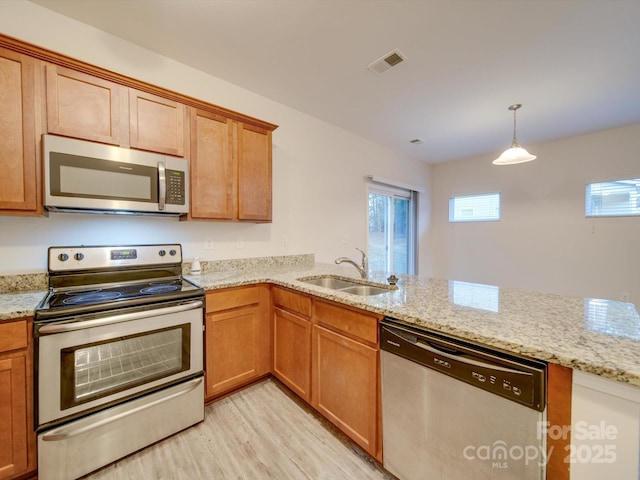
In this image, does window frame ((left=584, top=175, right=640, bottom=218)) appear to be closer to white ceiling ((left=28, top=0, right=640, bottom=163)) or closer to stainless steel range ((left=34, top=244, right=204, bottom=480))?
white ceiling ((left=28, top=0, right=640, bottom=163))

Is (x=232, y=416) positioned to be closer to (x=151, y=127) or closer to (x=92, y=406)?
(x=92, y=406)

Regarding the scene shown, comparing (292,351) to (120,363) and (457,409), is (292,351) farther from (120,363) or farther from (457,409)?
(457,409)

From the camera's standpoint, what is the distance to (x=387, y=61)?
85.4 inches

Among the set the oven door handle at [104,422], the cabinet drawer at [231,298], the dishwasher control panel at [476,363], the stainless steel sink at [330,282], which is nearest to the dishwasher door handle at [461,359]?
the dishwasher control panel at [476,363]

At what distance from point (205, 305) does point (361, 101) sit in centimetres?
257

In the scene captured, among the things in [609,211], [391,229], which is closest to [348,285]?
[391,229]

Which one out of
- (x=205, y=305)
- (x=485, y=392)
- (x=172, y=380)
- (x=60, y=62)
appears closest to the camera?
(x=485, y=392)

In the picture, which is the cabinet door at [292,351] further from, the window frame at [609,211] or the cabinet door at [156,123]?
the window frame at [609,211]

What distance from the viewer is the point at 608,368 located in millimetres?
710

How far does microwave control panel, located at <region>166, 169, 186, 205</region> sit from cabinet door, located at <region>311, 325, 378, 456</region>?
1.36m

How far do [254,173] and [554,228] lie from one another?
4526 mm

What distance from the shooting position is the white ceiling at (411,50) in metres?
1.67

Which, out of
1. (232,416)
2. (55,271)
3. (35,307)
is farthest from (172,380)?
(55,271)

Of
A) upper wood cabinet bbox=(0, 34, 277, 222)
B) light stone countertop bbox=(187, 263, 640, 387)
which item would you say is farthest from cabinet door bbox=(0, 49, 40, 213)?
light stone countertop bbox=(187, 263, 640, 387)
